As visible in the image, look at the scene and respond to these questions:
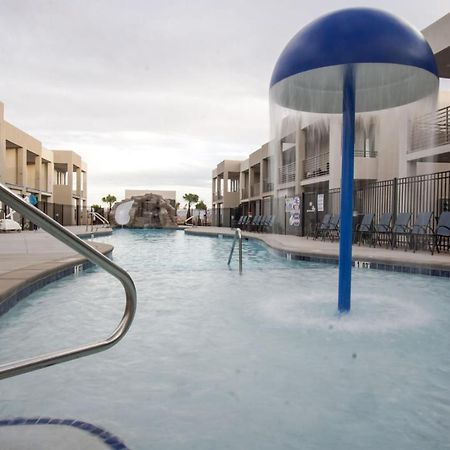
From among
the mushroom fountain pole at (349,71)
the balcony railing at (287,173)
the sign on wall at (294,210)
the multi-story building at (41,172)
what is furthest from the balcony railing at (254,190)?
the mushroom fountain pole at (349,71)

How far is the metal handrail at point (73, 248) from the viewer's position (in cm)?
171

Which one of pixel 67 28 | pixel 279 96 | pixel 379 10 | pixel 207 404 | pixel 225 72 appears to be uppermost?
pixel 67 28

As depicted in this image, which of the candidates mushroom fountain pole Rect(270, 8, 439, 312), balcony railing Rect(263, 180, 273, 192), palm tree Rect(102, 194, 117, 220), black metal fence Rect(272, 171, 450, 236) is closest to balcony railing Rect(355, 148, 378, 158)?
black metal fence Rect(272, 171, 450, 236)

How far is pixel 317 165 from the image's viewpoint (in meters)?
22.8

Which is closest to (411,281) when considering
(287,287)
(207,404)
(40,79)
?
(287,287)

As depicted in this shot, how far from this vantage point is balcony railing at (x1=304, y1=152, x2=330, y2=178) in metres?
21.2

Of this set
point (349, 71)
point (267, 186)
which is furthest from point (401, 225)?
point (267, 186)

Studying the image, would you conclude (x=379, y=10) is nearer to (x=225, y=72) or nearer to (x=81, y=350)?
(x=81, y=350)

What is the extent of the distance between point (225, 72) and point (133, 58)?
253 cm

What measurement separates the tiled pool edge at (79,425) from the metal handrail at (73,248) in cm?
37

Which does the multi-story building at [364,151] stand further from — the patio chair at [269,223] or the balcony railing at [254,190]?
the balcony railing at [254,190]

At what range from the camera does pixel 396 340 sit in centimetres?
379

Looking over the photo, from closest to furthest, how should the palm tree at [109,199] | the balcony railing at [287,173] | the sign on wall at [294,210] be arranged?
the sign on wall at [294,210] → the balcony railing at [287,173] → the palm tree at [109,199]

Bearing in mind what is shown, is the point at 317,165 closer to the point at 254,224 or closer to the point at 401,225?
the point at 254,224
